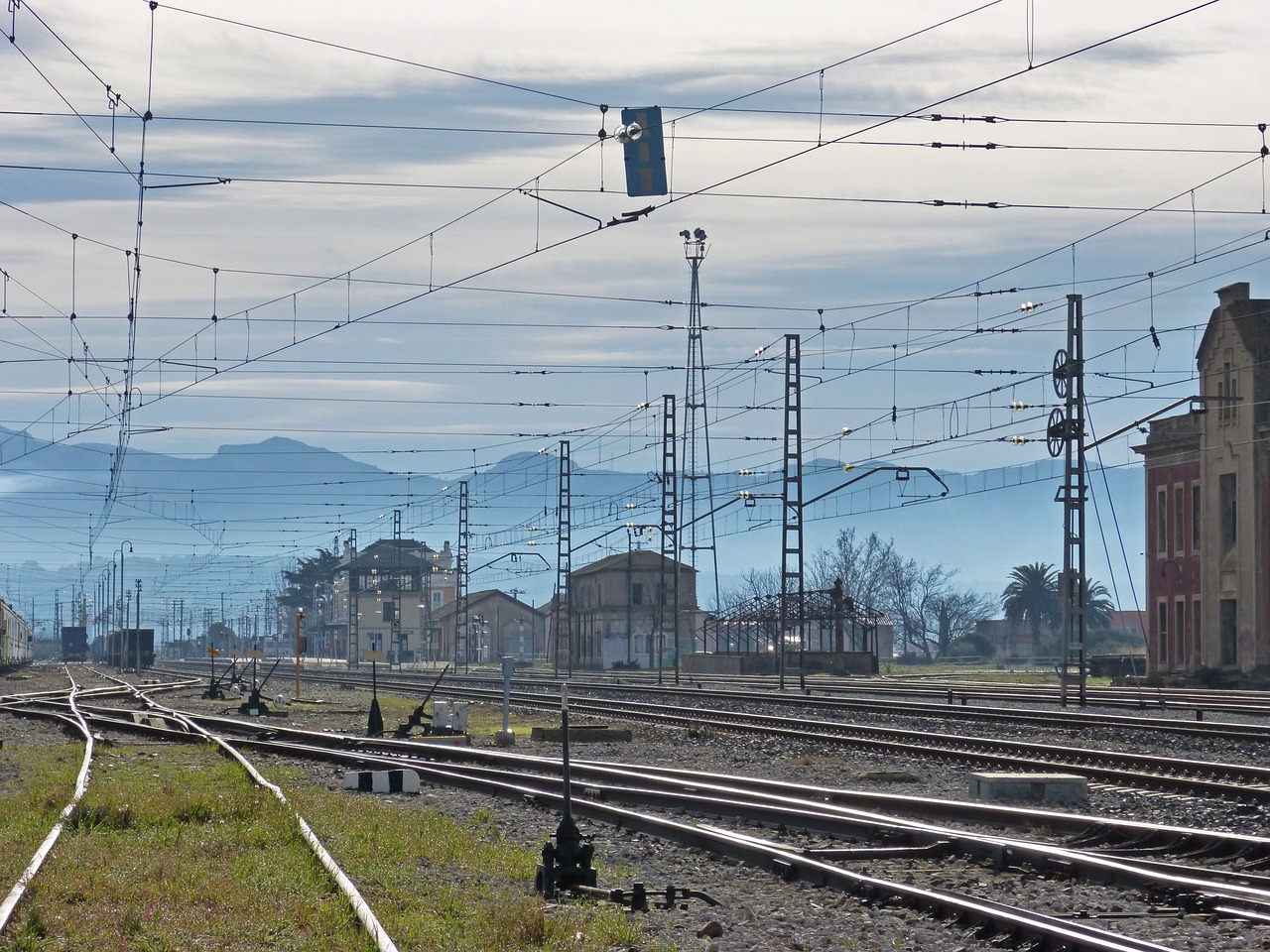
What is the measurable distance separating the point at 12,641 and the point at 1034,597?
88.0m

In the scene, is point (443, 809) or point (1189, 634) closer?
point (443, 809)

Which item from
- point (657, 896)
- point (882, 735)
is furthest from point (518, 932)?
point (882, 735)

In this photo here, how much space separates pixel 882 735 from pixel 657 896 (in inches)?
734

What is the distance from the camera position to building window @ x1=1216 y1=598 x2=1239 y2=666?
6381 cm

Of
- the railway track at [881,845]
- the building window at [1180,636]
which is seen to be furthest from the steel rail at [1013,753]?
the building window at [1180,636]

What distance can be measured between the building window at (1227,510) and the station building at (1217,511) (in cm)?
4

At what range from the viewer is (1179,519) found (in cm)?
6912

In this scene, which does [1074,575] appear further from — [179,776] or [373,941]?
[373,941]

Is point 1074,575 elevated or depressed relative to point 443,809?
elevated

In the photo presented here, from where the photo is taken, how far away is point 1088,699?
4688cm

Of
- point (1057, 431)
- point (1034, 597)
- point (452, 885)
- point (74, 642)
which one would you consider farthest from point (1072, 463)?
point (74, 642)

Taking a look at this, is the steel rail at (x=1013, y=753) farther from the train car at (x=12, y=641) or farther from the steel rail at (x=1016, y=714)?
the train car at (x=12, y=641)

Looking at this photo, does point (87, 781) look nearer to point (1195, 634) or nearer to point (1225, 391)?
point (1225, 391)

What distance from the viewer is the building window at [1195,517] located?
67438mm
